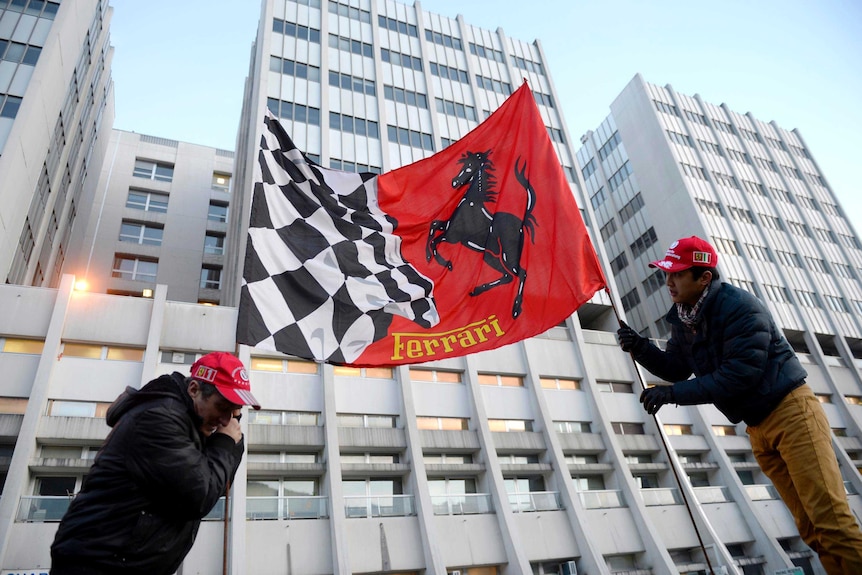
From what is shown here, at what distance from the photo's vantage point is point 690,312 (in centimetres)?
438

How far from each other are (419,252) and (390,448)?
53.1 feet

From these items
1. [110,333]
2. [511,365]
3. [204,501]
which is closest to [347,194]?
[204,501]

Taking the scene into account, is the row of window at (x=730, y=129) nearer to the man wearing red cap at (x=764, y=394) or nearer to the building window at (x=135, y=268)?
the building window at (x=135, y=268)

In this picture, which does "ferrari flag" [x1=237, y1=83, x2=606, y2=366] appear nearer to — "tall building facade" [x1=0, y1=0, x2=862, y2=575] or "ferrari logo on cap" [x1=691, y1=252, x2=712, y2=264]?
"ferrari logo on cap" [x1=691, y1=252, x2=712, y2=264]

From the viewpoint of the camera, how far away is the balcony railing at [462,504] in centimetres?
2097

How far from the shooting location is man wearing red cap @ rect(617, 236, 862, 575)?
345 cm

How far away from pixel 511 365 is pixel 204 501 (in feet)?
78.9

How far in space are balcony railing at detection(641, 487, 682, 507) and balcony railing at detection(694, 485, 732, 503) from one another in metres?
0.93

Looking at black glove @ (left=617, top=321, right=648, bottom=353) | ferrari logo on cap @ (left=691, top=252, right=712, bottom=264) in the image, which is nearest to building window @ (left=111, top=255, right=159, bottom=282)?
black glove @ (left=617, top=321, right=648, bottom=353)

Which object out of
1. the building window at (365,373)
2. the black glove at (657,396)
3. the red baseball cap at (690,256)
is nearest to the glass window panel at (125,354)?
the building window at (365,373)

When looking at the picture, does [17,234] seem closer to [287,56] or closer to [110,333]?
[110,333]

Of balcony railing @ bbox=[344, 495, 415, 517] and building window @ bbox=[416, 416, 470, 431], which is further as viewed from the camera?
building window @ bbox=[416, 416, 470, 431]

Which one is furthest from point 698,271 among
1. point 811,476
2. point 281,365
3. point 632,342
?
point 281,365

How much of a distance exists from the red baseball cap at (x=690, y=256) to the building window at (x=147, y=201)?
42.2 metres
